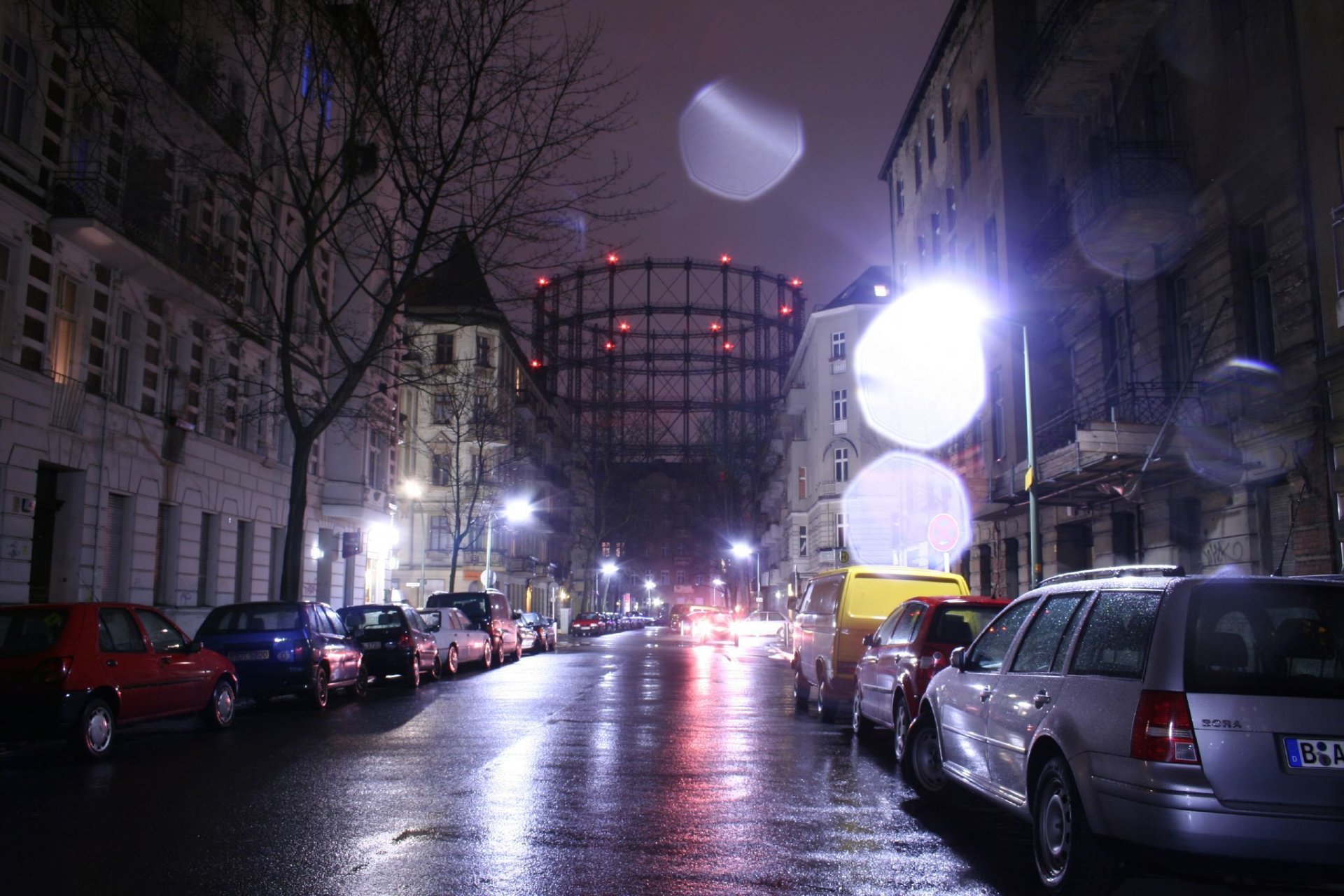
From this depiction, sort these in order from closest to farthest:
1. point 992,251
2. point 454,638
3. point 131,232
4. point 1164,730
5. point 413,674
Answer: point 1164,730, point 413,674, point 131,232, point 454,638, point 992,251

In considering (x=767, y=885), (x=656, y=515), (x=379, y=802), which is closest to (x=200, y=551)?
(x=379, y=802)

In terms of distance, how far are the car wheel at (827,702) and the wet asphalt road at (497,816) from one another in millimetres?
509

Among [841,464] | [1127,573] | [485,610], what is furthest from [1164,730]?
[841,464]

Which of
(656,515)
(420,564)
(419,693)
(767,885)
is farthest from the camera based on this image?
(656,515)

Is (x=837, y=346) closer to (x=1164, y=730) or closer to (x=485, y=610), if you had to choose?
(x=485, y=610)

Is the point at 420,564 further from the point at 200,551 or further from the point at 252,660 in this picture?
the point at 252,660

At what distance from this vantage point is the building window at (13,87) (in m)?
21.0

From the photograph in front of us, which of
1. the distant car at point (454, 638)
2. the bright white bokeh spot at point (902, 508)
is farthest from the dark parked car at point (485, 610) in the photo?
→ the bright white bokeh spot at point (902, 508)

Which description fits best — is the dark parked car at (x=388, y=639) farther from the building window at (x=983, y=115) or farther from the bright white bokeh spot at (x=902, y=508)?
the building window at (x=983, y=115)

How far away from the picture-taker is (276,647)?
17578mm

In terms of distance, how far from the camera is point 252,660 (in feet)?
57.4

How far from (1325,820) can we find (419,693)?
1837cm

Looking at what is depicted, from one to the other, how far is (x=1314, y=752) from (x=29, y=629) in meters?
11.4

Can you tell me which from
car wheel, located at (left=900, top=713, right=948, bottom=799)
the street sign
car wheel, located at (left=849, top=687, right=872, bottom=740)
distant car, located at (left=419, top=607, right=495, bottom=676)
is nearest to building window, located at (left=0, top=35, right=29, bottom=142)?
distant car, located at (left=419, top=607, right=495, bottom=676)
